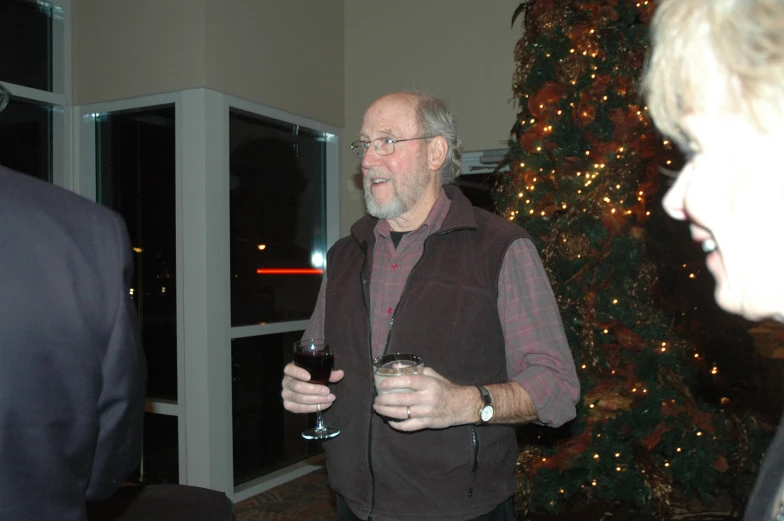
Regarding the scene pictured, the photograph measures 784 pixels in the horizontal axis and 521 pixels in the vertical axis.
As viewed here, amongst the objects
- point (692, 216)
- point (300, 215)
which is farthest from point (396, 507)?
point (300, 215)

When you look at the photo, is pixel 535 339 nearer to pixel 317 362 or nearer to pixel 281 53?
pixel 317 362

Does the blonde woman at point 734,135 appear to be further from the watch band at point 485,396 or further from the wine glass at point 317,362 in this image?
the wine glass at point 317,362

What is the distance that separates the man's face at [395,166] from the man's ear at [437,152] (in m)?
0.02

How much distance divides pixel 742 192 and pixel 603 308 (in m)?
2.72

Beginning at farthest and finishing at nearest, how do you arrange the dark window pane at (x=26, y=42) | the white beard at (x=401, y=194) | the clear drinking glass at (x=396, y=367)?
the dark window pane at (x=26, y=42)
the white beard at (x=401, y=194)
the clear drinking glass at (x=396, y=367)

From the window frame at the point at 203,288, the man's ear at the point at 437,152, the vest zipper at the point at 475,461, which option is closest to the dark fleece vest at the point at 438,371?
the vest zipper at the point at 475,461

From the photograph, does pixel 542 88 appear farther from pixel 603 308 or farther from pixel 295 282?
pixel 295 282

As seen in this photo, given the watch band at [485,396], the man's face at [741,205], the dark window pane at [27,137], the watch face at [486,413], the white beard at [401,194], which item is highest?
the dark window pane at [27,137]

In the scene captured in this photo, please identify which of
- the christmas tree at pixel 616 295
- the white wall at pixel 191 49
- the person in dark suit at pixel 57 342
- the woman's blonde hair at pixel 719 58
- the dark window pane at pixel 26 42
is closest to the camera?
the woman's blonde hair at pixel 719 58

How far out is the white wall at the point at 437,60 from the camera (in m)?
4.52

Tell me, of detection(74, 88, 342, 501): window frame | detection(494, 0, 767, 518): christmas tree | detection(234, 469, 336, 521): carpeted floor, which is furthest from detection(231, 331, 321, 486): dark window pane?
detection(494, 0, 767, 518): christmas tree

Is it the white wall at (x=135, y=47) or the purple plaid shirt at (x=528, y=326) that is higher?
the white wall at (x=135, y=47)

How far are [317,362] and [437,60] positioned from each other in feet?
11.8

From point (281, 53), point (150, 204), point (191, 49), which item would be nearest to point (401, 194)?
point (191, 49)
